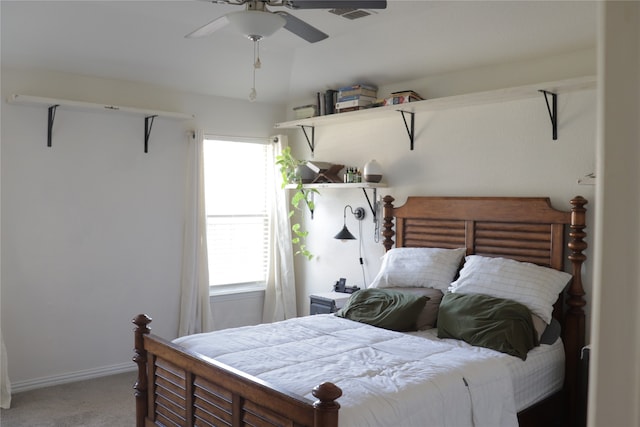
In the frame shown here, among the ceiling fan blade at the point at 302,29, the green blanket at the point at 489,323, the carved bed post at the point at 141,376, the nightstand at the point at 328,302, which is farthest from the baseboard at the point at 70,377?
the ceiling fan blade at the point at 302,29

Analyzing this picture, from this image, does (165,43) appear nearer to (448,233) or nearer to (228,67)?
(228,67)

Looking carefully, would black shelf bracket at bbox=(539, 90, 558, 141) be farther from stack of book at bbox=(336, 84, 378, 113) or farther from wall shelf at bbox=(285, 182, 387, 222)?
stack of book at bbox=(336, 84, 378, 113)

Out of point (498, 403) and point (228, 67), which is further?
point (228, 67)

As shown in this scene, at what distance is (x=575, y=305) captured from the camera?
11.1 feet

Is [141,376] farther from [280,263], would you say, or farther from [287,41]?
[287,41]

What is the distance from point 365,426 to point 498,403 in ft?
2.86

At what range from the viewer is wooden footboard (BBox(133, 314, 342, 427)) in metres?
2.18

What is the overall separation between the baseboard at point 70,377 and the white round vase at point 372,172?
2557 millimetres

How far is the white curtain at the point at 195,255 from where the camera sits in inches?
196

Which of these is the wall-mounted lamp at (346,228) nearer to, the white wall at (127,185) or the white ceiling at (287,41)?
the white wall at (127,185)

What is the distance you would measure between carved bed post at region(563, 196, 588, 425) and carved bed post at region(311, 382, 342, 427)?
190cm

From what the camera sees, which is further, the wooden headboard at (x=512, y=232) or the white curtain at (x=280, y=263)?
the white curtain at (x=280, y=263)

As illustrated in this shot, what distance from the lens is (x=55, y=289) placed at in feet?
14.3

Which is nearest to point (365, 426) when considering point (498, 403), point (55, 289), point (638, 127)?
point (498, 403)
